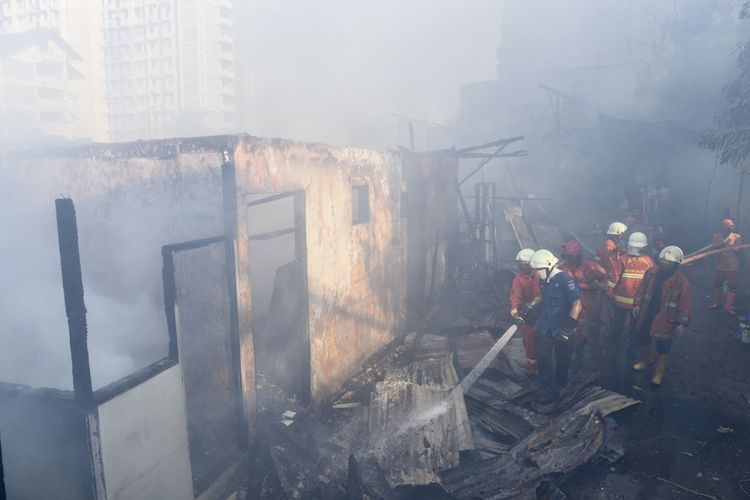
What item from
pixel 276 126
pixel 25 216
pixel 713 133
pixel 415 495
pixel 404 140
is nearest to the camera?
pixel 415 495

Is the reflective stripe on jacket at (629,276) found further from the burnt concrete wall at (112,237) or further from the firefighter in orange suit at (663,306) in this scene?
the burnt concrete wall at (112,237)

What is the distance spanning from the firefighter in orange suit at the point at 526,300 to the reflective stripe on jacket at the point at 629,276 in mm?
1674

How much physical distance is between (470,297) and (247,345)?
22.8 feet

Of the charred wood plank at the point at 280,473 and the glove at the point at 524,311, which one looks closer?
the charred wood plank at the point at 280,473

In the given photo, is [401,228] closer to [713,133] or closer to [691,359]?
[691,359]

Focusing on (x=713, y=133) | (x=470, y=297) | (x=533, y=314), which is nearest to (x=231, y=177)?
(x=533, y=314)

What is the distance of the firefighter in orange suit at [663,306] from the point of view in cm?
634

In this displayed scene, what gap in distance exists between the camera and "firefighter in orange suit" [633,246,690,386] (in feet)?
20.8

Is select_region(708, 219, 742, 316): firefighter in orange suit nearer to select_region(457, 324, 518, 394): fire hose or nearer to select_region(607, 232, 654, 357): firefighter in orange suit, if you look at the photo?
select_region(607, 232, 654, 357): firefighter in orange suit

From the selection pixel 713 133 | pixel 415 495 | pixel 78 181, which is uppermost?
pixel 713 133

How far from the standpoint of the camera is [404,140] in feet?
89.8

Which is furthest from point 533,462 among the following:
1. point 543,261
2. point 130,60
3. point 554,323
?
point 130,60

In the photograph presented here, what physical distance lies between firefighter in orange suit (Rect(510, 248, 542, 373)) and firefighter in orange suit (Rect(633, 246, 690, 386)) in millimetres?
1530

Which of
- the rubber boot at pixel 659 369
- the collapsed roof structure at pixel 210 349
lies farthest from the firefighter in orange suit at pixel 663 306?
the collapsed roof structure at pixel 210 349
